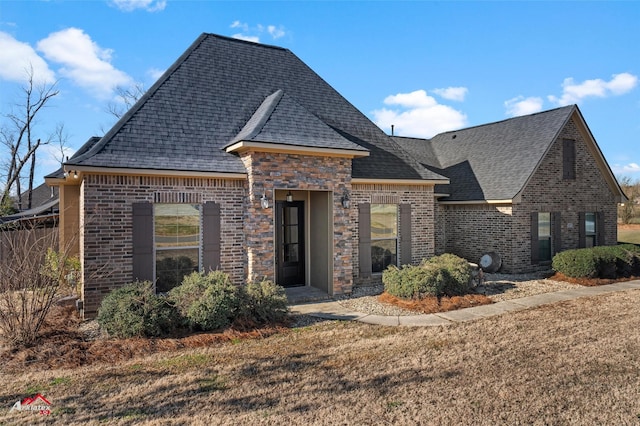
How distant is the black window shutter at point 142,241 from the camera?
8719 millimetres

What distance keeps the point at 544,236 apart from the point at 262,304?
12.0m

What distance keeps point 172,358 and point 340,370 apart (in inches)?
103

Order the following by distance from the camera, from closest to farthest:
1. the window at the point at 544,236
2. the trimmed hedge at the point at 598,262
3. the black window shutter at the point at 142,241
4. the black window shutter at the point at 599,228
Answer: the black window shutter at the point at 142,241
the trimmed hedge at the point at 598,262
the window at the point at 544,236
the black window shutter at the point at 599,228

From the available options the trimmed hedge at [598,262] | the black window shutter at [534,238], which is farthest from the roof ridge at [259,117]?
the trimmed hedge at [598,262]

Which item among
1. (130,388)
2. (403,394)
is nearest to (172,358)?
(130,388)

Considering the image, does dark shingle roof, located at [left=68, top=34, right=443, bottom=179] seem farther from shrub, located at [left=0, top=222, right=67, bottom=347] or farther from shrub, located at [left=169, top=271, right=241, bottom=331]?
shrub, located at [left=169, top=271, right=241, bottom=331]

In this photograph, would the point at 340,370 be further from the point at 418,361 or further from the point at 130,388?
the point at 130,388

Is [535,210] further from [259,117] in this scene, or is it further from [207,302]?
[207,302]

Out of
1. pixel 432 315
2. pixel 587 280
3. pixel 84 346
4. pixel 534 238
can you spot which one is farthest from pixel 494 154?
pixel 84 346

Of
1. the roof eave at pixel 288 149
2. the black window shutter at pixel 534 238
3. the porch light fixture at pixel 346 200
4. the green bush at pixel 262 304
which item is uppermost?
the roof eave at pixel 288 149

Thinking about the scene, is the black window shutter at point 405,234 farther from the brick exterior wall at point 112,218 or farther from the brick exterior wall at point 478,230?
the brick exterior wall at point 112,218

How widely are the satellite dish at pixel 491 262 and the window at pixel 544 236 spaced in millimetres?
1899

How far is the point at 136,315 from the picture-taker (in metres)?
6.87

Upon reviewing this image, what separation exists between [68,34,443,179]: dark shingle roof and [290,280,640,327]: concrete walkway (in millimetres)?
3752
